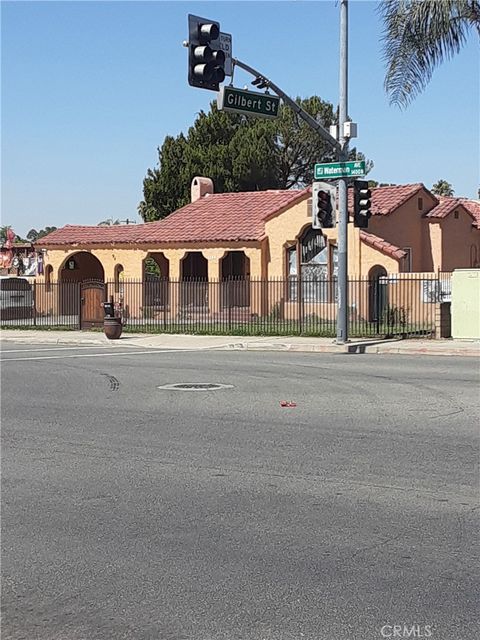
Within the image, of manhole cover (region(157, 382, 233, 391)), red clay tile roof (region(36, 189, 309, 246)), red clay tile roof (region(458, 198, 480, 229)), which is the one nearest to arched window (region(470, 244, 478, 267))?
red clay tile roof (region(458, 198, 480, 229))

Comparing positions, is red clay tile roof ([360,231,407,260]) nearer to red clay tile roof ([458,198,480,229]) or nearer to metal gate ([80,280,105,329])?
red clay tile roof ([458,198,480,229])

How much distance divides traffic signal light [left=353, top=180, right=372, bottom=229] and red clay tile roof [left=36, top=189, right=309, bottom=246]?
1225 centimetres

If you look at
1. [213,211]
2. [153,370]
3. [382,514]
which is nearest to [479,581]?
[382,514]

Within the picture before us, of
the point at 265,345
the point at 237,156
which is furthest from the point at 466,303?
the point at 237,156

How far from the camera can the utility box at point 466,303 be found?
84.8 feet

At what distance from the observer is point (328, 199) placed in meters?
24.8

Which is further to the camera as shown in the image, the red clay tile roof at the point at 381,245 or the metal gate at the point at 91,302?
the metal gate at the point at 91,302

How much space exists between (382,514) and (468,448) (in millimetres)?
2872

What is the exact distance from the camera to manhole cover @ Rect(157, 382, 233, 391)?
16.2 meters

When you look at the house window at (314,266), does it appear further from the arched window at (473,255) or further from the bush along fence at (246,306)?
the arched window at (473,255)

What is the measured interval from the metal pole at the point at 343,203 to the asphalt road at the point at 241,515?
981cm

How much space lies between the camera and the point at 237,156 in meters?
59.0

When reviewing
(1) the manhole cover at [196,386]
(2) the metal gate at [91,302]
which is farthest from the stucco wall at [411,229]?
(1) the manhole cover at [196,386]

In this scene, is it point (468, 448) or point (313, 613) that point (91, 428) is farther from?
point (313, 613)
